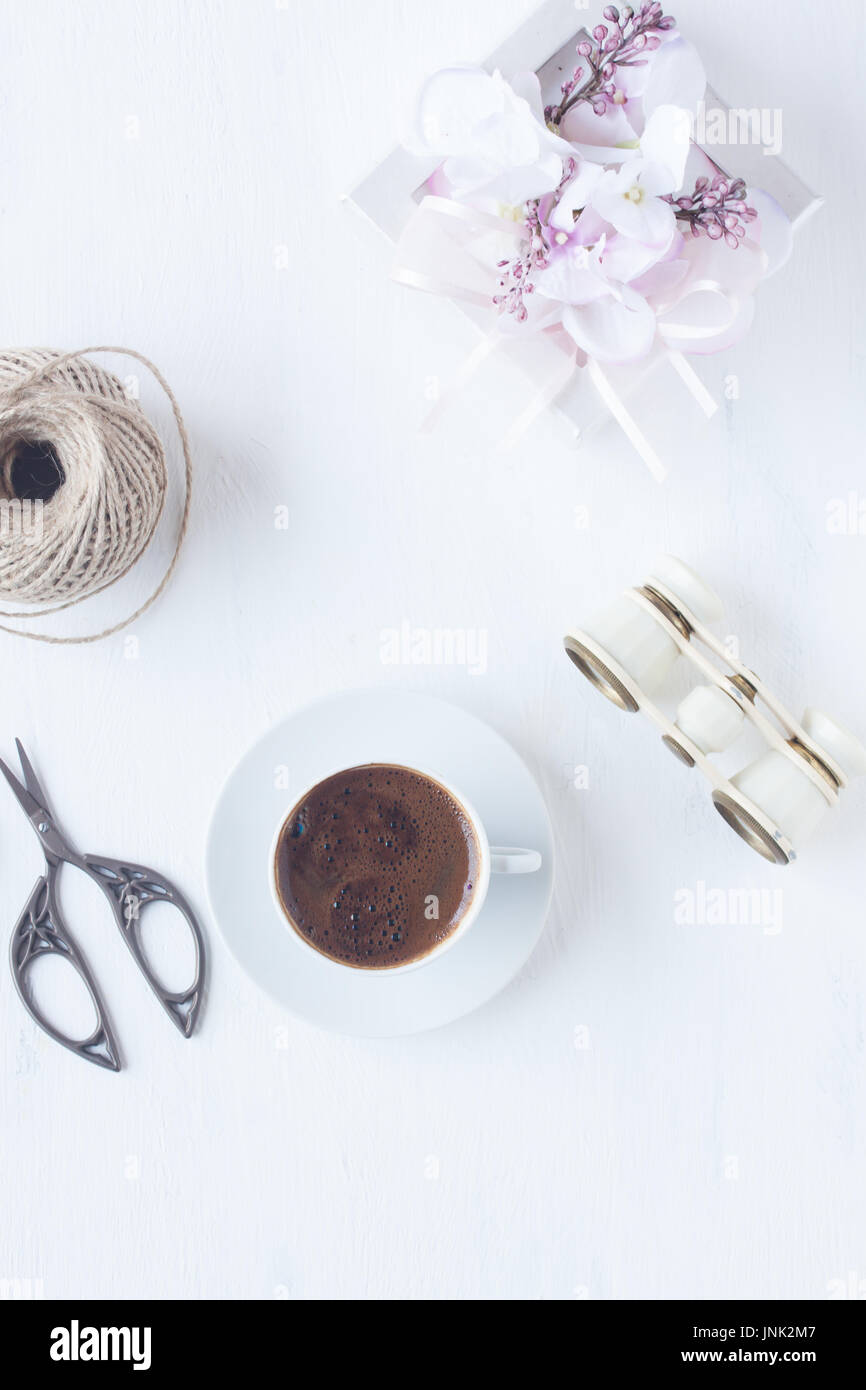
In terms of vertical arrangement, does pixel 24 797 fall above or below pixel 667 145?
below

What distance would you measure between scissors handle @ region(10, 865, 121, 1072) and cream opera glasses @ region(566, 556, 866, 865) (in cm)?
47

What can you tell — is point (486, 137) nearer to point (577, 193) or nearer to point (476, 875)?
point (577, 193)

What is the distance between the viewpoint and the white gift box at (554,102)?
86cm

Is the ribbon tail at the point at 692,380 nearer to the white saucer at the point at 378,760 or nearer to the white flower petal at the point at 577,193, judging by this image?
the white flower petal at the point at 577,193

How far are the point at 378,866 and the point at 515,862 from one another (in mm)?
102

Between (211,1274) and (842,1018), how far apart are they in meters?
0.57

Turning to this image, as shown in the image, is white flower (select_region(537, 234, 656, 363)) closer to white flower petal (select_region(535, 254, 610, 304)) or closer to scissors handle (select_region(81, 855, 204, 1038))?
white flower petal (select_region(535, 254, 610, 304))

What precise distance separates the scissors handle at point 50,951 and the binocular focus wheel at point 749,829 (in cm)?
53

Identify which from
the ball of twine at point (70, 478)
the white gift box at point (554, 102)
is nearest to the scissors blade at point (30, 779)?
the ball of twine at point (70, 478)

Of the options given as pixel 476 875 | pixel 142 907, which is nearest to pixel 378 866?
pixel 476 875

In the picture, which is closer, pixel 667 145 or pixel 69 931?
pixel 667 145

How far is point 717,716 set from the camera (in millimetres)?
847
